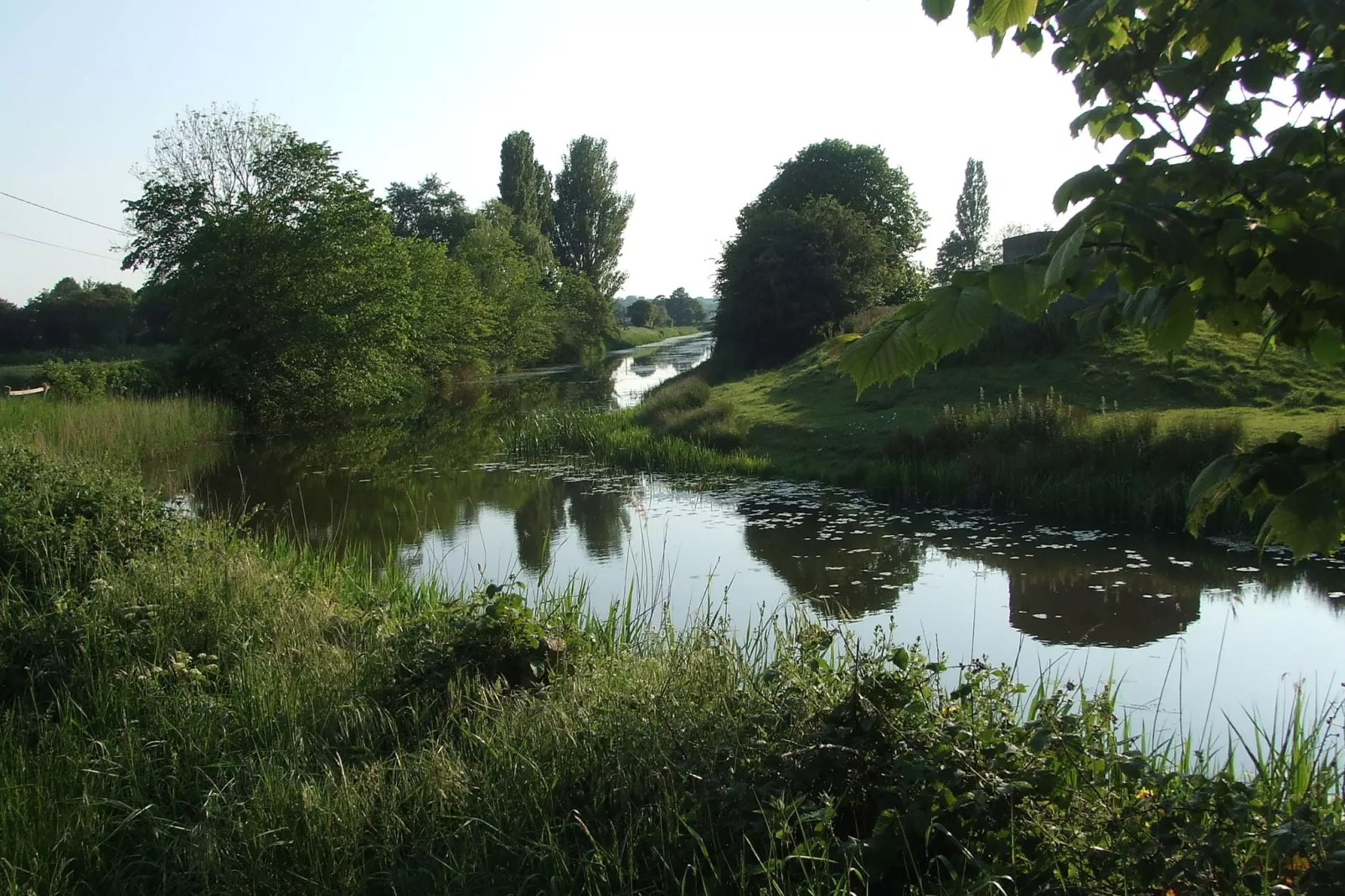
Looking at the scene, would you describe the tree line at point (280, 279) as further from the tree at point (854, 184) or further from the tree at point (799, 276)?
the tree at point (854, 184)

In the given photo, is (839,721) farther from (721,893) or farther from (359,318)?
(359,318)

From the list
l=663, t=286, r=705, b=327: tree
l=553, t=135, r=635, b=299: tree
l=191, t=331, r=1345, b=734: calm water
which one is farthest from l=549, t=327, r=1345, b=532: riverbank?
l=663, t=286, r=705, b=327: tree

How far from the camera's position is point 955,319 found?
1.71 m

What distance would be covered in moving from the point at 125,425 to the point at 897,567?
17.2m

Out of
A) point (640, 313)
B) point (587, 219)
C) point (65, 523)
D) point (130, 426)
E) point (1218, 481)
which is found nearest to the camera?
point (1218, 481)

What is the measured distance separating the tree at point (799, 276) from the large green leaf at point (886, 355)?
92.2 ft

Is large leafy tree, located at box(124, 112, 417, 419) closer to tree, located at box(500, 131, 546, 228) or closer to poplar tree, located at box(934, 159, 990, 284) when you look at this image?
tree, located at box(500, 131, 546, 228)

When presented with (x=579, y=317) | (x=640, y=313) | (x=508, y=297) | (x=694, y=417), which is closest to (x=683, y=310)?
(x=640, y=313)

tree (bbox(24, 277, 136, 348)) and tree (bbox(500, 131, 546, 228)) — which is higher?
tree (bbox(500, 131, 546, 228))

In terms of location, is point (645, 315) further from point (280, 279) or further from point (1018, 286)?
point (1018, 286)

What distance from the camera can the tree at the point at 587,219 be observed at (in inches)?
3073

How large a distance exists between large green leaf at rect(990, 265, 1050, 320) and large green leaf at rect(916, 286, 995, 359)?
0.02m

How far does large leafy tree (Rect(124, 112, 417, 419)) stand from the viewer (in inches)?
1065

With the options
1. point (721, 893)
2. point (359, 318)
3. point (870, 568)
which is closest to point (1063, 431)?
point (870, 568)
